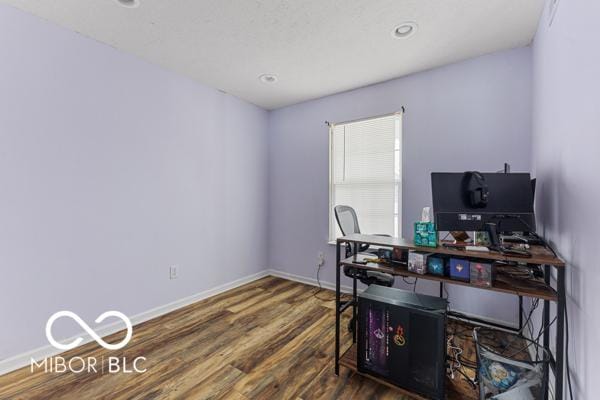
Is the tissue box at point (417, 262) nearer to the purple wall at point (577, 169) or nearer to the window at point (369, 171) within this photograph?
the purple wall at point (577, 169)

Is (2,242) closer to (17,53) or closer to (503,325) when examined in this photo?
(17,53)

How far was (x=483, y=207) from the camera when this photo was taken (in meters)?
1.49

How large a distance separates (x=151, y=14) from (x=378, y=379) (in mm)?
3018

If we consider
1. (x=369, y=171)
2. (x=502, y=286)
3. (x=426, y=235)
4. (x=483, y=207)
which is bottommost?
(x=502, y=286)

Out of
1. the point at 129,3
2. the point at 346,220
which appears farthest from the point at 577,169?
the point at 129,3

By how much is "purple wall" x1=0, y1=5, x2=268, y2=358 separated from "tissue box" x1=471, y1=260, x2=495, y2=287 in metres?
2.70

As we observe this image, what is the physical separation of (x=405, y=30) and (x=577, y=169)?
5.24ft

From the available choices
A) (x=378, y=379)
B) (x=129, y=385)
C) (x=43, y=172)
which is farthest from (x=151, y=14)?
(x=378, y=379)

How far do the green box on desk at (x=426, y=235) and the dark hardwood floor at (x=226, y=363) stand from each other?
37.1 inches

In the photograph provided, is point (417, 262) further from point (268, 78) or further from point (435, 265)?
point (268, 78)

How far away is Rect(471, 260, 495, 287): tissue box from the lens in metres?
1.32

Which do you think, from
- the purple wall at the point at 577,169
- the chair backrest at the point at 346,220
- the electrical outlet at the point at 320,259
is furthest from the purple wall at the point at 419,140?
the purple wall at the point at 577,169

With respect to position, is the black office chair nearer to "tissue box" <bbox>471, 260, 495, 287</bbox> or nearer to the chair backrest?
the chair backrest

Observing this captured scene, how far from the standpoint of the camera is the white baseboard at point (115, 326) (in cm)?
181
